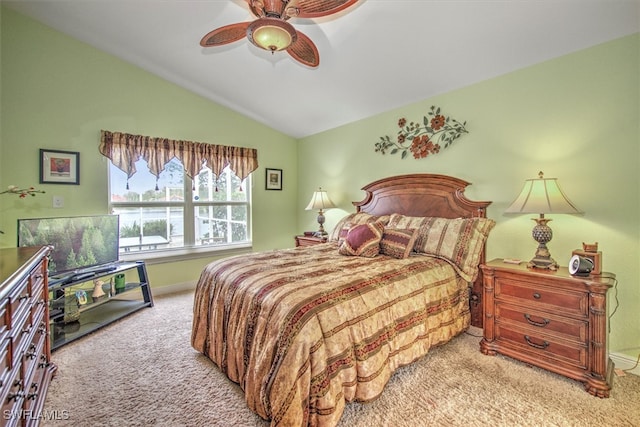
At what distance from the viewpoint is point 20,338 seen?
3.98 feet

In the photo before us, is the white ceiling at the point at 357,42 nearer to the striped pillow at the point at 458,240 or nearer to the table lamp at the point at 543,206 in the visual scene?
the table lamp at the point at 543,206

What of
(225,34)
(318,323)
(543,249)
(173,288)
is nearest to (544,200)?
(543,249)

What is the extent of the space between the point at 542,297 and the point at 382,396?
1300 millimetres

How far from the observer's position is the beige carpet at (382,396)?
157 centimetres

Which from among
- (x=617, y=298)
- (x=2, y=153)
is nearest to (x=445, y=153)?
(x=617, y=298)

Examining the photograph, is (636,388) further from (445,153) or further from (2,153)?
(2,153)

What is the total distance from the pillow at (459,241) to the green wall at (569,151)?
32 cm

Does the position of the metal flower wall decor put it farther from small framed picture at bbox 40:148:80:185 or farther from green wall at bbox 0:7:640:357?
small framed picture at bbox 40:148:80:185

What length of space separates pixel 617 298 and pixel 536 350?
2.39 ft

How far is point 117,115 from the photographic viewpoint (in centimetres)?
340

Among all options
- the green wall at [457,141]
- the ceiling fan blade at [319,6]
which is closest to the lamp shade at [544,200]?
the green wall at [457,141]

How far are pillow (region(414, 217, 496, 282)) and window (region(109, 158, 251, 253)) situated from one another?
286cm

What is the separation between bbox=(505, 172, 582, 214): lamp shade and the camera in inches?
80.7

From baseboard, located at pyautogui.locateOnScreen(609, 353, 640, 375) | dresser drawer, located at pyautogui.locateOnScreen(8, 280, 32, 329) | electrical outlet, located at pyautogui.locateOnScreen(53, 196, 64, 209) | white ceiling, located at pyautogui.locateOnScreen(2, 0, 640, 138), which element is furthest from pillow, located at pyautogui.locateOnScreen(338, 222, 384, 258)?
electrical outlet, located at pyautogui.locateOnScreen(53, 196, 64, 209)
